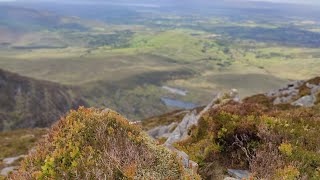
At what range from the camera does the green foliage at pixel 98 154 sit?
11.1m

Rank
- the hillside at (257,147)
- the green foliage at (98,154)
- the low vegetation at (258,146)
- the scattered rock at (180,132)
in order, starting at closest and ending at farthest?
the green foliage at (98,154) → the hillside at (257,147) → the low vegetation at (258,146) → the scattered rock at (180,132)

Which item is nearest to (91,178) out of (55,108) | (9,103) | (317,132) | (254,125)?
(254,125)

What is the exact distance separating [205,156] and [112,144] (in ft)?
14.8

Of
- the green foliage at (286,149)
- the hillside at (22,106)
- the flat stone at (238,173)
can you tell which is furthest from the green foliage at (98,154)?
the hillside at (22,106)

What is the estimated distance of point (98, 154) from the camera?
11.9 metres

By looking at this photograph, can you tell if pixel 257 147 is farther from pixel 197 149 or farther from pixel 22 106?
pixel 22 106

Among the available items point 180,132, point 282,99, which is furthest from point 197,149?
point 282,99

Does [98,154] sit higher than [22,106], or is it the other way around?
[98,154]

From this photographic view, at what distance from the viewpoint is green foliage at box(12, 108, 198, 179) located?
36.3 feet

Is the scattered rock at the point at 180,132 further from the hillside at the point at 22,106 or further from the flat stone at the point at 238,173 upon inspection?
the hillside at the point at 22,106

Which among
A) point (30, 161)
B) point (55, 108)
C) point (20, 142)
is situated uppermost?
point (30, 161)

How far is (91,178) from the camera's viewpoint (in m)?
10.9

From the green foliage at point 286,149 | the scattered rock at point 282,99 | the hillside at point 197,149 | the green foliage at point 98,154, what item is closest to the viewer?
the green foliage at point 98,154

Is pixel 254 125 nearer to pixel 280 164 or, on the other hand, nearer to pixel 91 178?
pixel 280 164
